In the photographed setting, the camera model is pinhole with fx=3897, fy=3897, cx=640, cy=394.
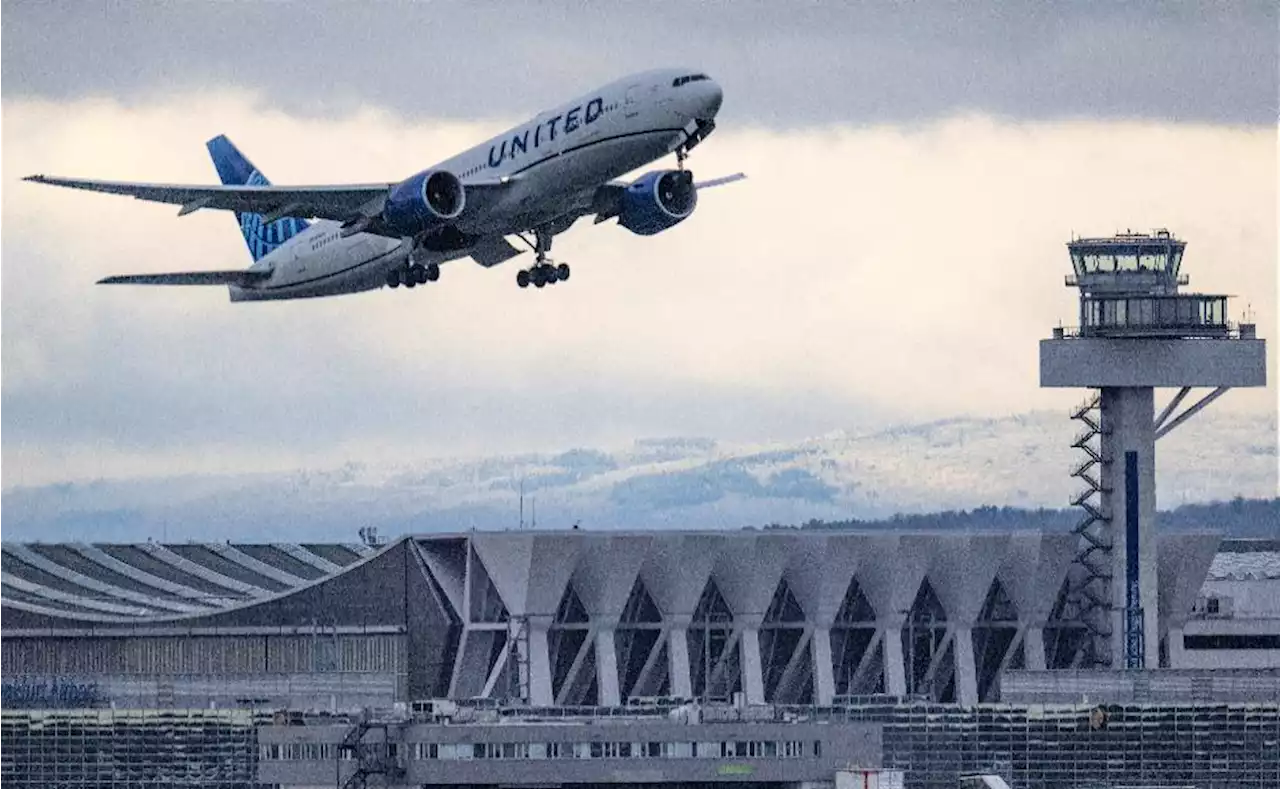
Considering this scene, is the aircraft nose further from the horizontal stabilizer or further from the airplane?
the horizontal stabilizer

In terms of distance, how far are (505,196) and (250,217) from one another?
124ft

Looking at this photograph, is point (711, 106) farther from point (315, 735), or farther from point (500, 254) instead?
point (315, 735)

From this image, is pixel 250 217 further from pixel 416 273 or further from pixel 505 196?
pixel 505 196

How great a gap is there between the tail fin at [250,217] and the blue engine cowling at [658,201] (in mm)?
20181

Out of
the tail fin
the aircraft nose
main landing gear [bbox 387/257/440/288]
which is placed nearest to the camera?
the aircraft nose

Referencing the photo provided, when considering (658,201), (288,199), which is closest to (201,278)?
(288,199)

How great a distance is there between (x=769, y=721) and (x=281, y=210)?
40.0 metres

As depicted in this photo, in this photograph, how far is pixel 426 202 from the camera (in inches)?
5684

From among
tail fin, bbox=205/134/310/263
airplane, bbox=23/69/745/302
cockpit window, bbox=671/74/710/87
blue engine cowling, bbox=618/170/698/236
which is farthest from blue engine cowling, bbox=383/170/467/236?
tail fin, bbox=205/134/310/263

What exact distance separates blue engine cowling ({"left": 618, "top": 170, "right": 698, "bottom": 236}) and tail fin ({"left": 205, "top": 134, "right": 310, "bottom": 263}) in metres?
20.2

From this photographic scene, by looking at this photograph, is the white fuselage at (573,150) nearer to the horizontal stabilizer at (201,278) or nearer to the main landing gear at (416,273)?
the main landing gear at (416,273)

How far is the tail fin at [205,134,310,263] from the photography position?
174m

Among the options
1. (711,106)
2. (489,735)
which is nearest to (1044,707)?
(489,735)

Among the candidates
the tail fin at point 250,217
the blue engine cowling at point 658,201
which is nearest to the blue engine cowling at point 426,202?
the blue engine cowling at point 658,201
